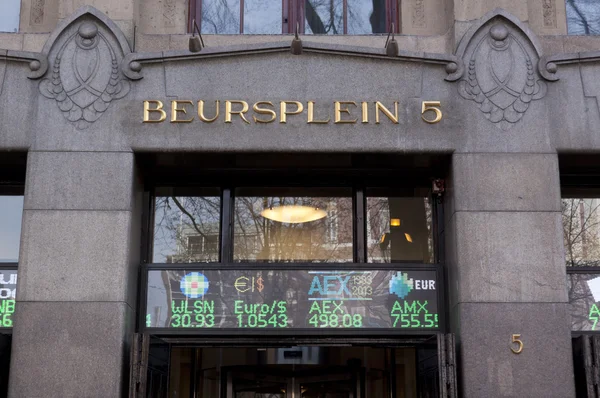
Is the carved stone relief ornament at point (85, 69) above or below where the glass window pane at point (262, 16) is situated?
below

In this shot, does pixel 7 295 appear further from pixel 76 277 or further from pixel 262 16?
pixel 262 16

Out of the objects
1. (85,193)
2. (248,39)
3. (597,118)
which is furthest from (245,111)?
(597,118)

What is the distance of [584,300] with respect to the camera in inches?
495

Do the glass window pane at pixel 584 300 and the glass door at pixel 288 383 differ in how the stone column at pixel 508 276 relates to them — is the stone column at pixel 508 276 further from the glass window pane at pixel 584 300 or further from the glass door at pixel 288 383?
the glass door at pixel 288 383

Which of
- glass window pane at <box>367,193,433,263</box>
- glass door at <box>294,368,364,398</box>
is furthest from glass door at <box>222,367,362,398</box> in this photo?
glass window pane at <box>367,193,433,263</box>

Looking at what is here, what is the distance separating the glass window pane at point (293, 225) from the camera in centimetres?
1278

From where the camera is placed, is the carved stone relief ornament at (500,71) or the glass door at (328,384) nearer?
the carved stone relief ornament at (500,71)

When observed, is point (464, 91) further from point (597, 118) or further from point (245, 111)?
point (245, 111)

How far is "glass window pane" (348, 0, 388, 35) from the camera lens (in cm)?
1339

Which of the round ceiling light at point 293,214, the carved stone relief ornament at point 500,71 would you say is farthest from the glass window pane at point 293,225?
the carved stone relief ornament at point 500,71

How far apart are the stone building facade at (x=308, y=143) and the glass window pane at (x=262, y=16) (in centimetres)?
77

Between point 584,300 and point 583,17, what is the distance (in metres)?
4.21

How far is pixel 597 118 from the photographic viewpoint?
12.2m

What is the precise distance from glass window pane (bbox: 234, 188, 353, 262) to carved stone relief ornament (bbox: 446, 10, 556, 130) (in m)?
2.33
